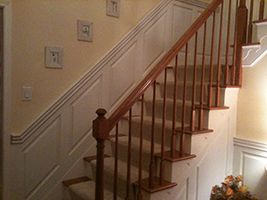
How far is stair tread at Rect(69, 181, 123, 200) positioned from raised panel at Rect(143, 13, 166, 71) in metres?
1.52

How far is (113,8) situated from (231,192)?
2.23m

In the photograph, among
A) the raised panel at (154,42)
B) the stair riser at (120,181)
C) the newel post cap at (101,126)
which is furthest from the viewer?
the raised panel at (154,42)

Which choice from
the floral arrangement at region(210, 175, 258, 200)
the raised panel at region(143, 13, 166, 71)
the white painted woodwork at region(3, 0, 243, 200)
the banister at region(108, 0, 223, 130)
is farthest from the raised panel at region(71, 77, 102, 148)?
the floral arrangement at region(210, 175, 258, 200)

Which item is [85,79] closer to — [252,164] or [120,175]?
[120,175]

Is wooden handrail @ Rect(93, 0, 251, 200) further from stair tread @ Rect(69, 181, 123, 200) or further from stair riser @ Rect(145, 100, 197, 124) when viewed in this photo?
stair tread @ Rect(69, 181, 123, 200)

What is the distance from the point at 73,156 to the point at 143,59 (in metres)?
1.41

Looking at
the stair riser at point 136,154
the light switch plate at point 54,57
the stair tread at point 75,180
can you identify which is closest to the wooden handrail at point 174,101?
the stair riser at point 136,154

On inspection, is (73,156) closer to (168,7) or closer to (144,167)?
(144,167)

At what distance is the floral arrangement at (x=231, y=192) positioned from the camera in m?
2.18

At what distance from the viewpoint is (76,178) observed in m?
2.61

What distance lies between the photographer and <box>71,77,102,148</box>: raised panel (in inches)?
102

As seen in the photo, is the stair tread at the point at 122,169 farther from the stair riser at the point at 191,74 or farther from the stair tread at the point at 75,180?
the stair riser at the point at 191,74

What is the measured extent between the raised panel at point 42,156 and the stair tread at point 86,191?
0.30 m

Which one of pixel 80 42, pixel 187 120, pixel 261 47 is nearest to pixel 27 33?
pixel 80 42
